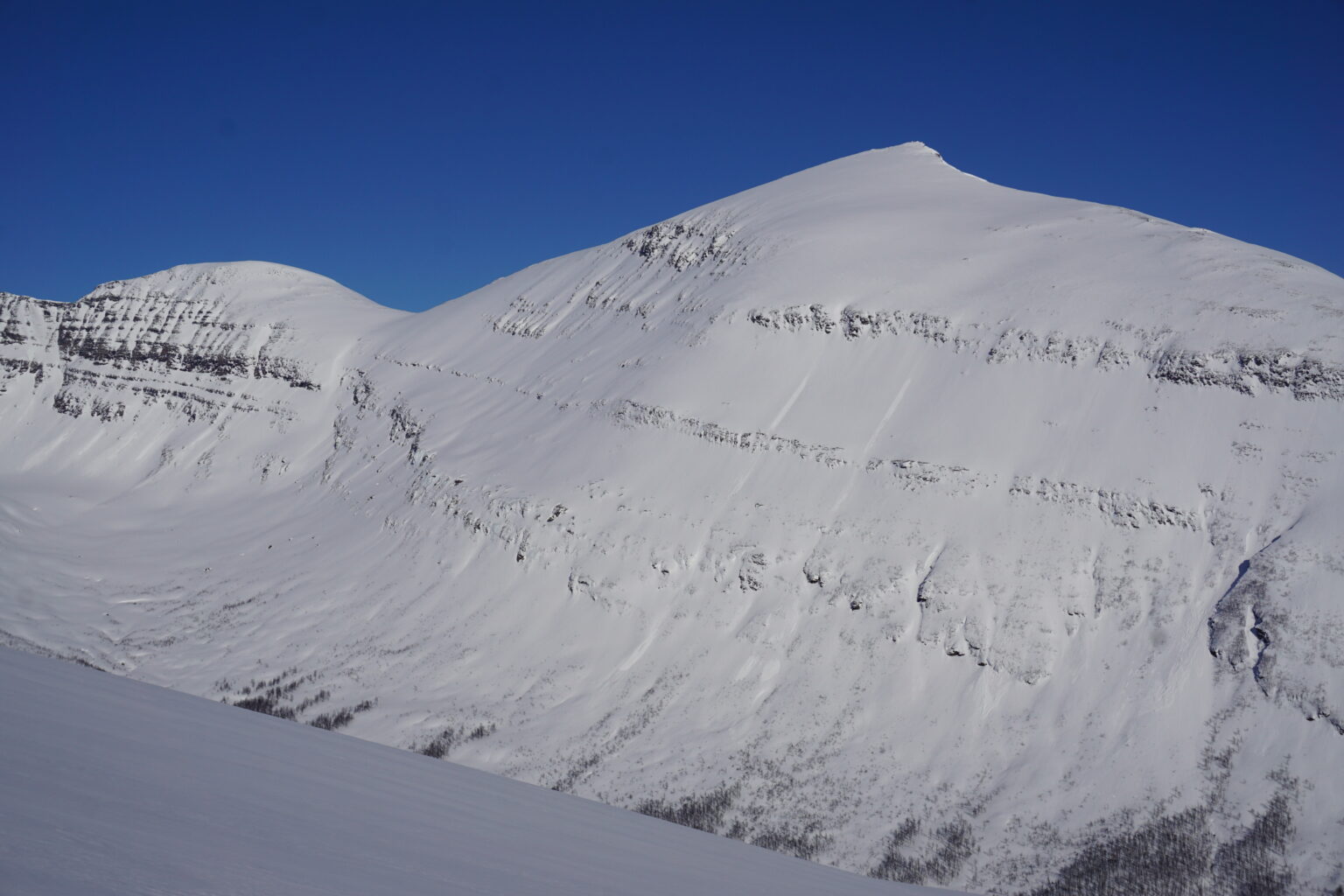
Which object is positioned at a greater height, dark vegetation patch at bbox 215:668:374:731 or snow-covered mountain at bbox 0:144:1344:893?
snow-covered mountain at bbox 0:144:1344:893

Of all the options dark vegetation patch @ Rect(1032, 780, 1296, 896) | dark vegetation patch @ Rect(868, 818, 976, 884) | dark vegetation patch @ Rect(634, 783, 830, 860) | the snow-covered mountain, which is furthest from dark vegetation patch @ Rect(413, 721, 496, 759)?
dark vegetation patch @ Rect(1032, 780, 1296, 896)

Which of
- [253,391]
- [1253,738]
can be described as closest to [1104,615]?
[1253,738]

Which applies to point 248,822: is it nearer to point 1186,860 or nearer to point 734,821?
point 734,821

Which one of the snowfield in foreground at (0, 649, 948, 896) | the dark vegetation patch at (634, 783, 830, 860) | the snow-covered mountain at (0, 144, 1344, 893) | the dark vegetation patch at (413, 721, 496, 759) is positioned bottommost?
the dark vegetation patch at (634, 783, 830, 860)

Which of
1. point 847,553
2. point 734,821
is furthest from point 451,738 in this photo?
point 847,553

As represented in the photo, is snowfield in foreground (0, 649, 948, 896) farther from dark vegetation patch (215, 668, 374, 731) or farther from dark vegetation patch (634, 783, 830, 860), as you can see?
dark vegetation patch (215, 668, 374, 731)

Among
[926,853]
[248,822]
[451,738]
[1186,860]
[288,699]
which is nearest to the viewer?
[248,822]
